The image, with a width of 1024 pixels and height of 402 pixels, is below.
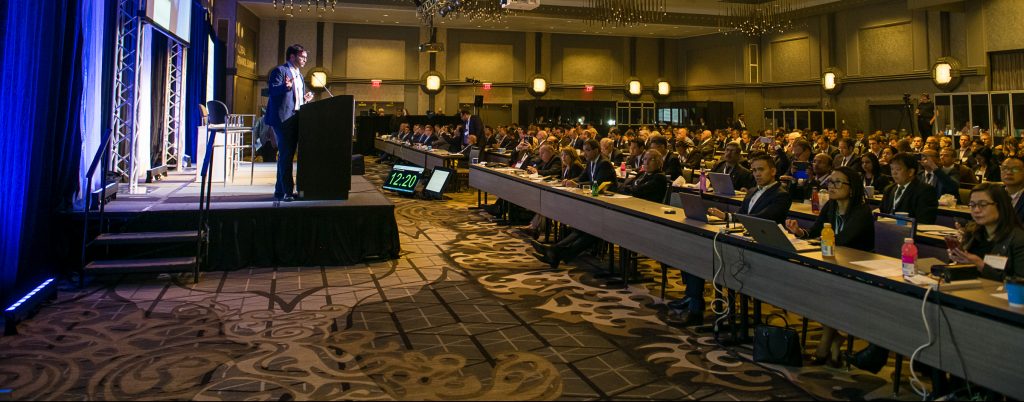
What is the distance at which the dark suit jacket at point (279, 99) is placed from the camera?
6.53 m

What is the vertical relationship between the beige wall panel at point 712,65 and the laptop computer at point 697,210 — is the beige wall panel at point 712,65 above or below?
above

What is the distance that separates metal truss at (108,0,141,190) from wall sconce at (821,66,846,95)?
17.5 m

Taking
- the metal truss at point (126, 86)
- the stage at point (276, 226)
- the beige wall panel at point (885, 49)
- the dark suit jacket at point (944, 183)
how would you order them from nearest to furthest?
the stage at point (276, 226) → the dark suit jacket at point (944, 183) → the metal truss at point (126, 86) → the beige wall panel at point (885, 49)

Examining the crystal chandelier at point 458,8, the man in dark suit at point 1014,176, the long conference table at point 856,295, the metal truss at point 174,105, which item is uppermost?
the crystal chandelier at point 458,8

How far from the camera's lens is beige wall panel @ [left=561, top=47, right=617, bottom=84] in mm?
25703

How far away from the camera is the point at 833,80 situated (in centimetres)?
1975

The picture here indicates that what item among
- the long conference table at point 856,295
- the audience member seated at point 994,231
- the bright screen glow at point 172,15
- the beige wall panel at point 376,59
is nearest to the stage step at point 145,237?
the long conference table at point 856,295

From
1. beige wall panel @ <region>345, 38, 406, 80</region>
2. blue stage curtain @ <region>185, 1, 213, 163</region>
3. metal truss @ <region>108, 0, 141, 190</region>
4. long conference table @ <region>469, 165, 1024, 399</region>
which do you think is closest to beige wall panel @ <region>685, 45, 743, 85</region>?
beige wall panel @ <region>345, 38, 406, 80</region>

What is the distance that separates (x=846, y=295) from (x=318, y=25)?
890 inches

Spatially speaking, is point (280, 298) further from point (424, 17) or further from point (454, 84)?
point (454, 84)

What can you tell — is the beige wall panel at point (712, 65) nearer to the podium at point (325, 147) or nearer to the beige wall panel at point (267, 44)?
the beige wall panel at point (267, 44)

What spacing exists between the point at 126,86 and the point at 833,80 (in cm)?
1774

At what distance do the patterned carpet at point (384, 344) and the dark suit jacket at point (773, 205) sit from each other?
71cm

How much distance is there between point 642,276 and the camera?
611 centimetres
